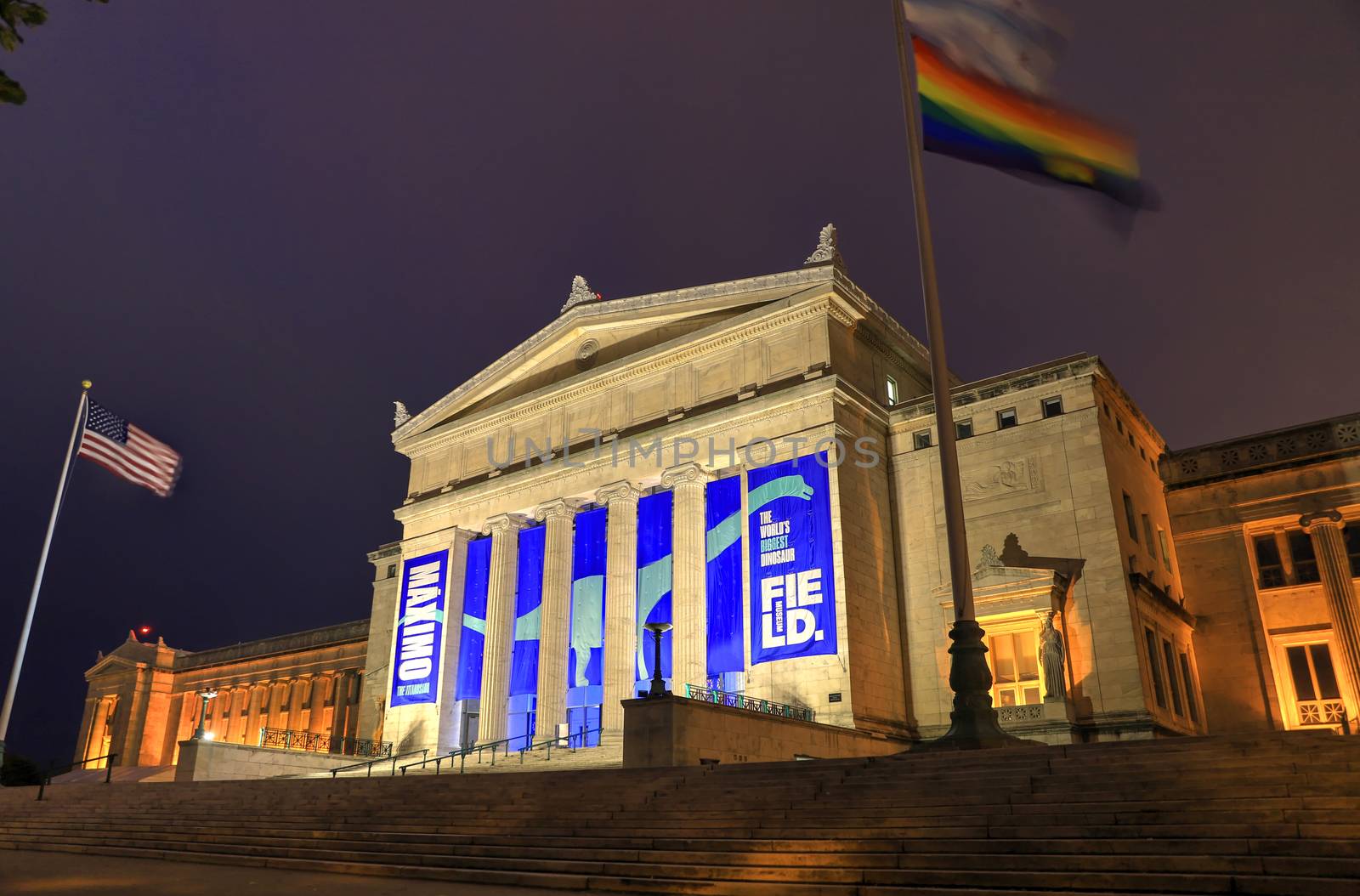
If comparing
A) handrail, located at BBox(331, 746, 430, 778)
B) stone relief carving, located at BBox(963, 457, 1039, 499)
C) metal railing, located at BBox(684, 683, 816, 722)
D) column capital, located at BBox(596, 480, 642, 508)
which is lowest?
handrail, located at BBox(331, 746, 430, 778)

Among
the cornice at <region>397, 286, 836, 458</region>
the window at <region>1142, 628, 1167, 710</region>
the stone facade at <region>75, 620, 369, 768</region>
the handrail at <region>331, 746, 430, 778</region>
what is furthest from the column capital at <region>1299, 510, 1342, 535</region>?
the stone facade at <region>75, 620, 369, 768</region>

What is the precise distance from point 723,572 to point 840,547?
4.27 metres

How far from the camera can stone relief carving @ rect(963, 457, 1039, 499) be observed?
102 ft

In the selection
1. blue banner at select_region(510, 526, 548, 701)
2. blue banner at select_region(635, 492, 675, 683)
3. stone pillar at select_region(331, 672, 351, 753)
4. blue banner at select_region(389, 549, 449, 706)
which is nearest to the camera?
blue banner at select_region(635, 492, 675, 683)

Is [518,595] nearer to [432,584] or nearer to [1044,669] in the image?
[432,584]

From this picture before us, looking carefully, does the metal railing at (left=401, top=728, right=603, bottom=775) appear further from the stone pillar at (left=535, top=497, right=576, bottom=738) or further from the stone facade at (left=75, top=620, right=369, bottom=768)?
the stone facade at (left=75, top=620, right=369, bottom=768)

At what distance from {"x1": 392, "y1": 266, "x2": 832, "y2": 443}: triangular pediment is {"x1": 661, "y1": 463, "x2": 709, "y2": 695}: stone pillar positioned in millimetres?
6030

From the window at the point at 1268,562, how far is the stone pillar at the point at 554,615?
24491mm

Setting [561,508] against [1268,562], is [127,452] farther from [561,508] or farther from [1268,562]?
[1268,562]

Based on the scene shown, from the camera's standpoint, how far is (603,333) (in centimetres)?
4097

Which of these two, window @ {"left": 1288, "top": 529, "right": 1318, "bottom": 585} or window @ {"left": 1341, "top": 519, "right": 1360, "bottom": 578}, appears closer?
window @ {"left": 1341, "top": 519, "right": 1360, "bottom": 578}

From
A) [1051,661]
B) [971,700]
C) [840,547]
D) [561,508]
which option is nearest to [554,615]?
[561,508]

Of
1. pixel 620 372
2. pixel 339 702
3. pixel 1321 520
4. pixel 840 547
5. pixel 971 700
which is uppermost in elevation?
pixel 620 372

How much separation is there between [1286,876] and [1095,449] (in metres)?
22.2
